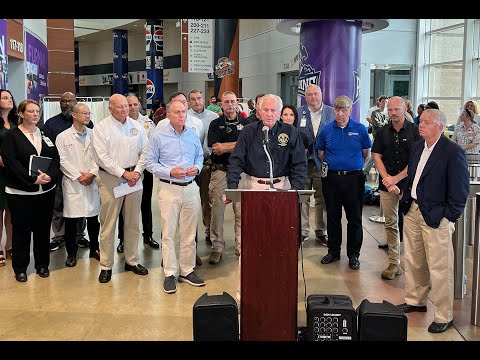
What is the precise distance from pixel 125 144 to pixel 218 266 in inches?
60.1

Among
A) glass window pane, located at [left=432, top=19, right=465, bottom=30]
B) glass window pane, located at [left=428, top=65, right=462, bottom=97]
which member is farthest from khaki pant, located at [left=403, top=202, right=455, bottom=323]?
glass window pane, located at [left=432, top=19, right=465, bottom=30]

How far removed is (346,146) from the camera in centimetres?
491

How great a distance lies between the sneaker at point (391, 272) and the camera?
15.6 feet

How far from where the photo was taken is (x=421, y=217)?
3725mm

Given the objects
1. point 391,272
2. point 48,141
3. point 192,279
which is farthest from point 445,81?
point 48,141

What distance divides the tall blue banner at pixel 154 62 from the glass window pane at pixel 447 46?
1298 centimetres

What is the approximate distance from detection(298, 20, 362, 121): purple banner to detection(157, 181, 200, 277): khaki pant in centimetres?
455

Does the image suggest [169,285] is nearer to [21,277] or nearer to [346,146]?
[21,277]

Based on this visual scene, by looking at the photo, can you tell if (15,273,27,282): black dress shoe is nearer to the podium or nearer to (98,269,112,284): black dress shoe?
(98,269,112,284): black dress shoe

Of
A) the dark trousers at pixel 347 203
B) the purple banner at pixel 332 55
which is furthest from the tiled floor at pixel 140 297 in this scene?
the purple banner at pixel 332 55

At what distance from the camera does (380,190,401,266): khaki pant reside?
4.77 m

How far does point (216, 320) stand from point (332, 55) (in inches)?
243
